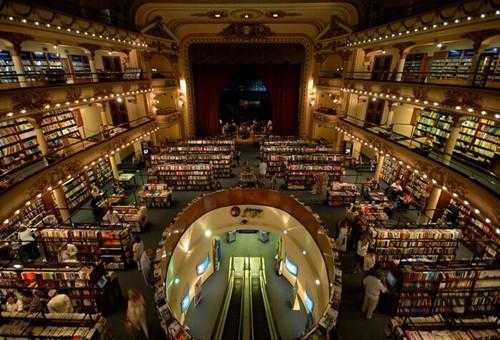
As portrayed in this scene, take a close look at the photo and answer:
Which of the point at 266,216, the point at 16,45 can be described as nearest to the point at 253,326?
the point at 266,216

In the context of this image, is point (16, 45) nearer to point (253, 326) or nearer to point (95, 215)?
point (95, 215)

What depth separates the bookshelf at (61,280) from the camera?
20.1 feet

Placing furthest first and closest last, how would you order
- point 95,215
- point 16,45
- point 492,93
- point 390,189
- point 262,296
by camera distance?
point 262,296
point 390,189
point 95,215
point 16,45
point 492,93

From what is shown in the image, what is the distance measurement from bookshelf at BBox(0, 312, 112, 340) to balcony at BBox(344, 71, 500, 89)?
10207 millimetres

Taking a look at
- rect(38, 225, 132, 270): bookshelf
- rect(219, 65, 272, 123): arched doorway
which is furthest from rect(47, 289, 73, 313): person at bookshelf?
rect(219, 65, 272, 123): arched doorway

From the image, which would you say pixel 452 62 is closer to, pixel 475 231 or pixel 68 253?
pixel 475 231

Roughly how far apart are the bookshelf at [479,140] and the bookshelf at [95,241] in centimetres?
1111

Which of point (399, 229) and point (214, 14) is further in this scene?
point (214, 14)

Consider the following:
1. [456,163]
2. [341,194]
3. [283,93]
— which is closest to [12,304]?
[341,194]

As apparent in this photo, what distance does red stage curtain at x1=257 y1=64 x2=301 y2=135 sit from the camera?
1809 centimetres

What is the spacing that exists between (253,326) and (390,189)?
7.99 m

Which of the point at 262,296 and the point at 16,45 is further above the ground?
the point at 16,45

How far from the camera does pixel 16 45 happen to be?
26.4 feet

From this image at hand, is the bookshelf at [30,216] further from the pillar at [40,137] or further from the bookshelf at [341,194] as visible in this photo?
the bookshelf at [341,194]
